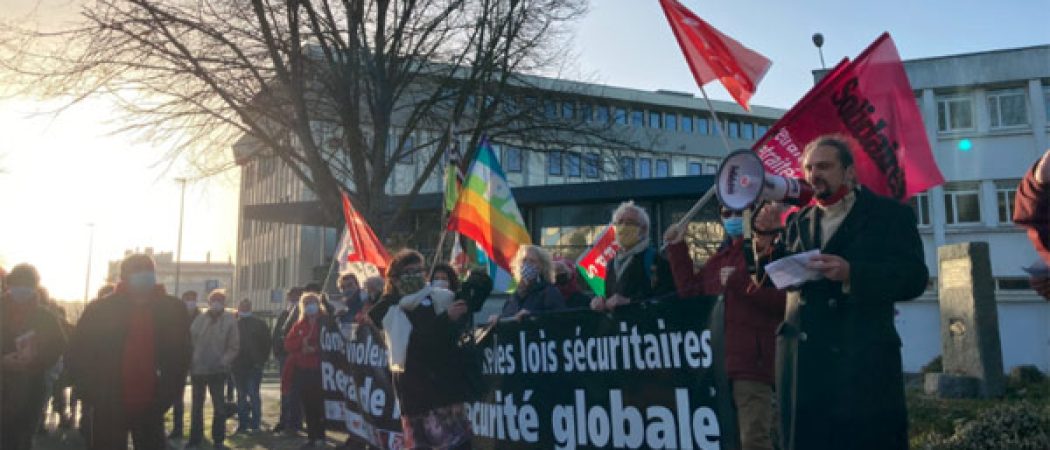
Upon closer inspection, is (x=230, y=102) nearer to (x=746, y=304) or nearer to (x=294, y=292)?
(x=294, y=292)

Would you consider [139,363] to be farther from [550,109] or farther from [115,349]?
[550,109]

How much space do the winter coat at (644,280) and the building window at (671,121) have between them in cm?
5535

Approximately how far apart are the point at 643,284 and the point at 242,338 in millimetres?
7814

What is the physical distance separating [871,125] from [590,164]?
11.6m

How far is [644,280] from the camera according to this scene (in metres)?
5.60

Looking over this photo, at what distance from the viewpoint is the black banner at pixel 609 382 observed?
4.90 meters

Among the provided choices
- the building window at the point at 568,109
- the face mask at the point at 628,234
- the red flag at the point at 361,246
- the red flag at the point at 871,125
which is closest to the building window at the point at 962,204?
the building window at the point at 568,109

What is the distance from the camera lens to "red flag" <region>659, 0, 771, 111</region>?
612 centimetres

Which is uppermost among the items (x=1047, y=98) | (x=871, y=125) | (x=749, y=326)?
(x=1047, y=98)

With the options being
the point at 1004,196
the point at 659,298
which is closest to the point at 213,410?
the point at 659,298

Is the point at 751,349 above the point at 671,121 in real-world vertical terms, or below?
below

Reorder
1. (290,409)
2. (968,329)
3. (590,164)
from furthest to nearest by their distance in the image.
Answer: (590,164) < (968,329) < (290,409)

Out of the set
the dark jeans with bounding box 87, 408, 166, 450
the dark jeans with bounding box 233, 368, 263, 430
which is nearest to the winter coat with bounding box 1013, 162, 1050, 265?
the dark jeans with bounding box 87, 408, 166, 450

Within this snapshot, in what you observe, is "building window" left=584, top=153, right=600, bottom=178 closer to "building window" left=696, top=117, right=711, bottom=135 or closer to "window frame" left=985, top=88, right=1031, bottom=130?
"window frame" left=985, top=88, right=1031, bottom=130
